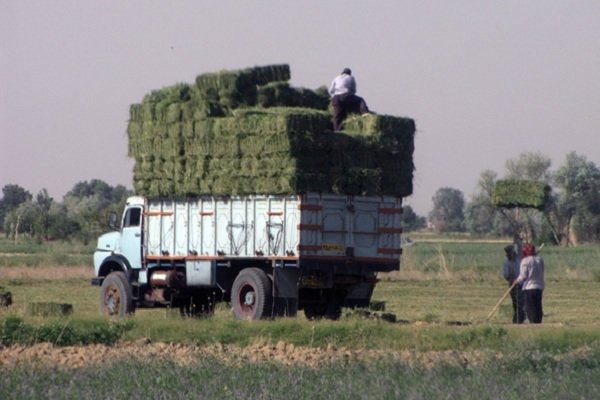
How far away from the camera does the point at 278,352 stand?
62.0ft

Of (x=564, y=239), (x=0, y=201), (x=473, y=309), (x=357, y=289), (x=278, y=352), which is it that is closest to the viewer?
(x=278, y=352)

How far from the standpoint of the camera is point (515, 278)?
27.0 m

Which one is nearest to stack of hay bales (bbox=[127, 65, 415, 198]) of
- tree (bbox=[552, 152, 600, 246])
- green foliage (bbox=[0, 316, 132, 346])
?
green foliage (bbox=[0, 316, 132, 346])

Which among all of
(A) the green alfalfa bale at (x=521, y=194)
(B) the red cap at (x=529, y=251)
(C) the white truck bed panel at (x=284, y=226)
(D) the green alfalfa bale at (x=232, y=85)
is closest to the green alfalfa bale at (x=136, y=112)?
(D) the green alfalfa bale at (x=232, y=85)

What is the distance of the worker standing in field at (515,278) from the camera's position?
86.1 feet

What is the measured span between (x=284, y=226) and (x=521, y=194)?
27.4 metres

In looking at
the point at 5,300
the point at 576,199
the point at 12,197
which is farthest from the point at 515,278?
the point at 12,197

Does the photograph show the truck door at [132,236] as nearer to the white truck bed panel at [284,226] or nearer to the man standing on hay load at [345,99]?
the white truck bed panel at [284,226]

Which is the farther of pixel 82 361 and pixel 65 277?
pixel 65 277

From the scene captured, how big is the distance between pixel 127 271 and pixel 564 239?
74.4 m

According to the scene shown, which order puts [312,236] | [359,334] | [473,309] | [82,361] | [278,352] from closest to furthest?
[82,361]
[278,352]
[359,334]
[312,236]
[473,309]

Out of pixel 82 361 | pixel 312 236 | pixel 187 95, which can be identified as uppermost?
pixel 187 95

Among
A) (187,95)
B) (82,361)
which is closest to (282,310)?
(187,95)

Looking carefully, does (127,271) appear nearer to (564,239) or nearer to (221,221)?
(221,221)
